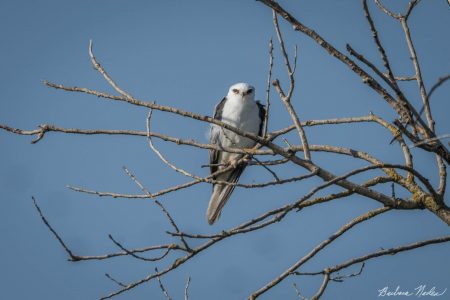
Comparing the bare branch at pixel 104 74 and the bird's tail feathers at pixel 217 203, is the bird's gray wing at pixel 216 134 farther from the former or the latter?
the bare branch at pixel 104 74

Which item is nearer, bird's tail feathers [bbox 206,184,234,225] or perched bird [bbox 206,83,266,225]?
bird's tail feathers [bbox 206,184,234,225]

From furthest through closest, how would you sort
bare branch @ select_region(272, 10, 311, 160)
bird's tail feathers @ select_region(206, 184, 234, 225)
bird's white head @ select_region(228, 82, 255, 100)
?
bird's white head @ select_region(228, 82, 255, 100) < bird's tail feathers @ select_region(206, 184, 234, 225) < bare branch @ select_region(272, 10, 311, 160)

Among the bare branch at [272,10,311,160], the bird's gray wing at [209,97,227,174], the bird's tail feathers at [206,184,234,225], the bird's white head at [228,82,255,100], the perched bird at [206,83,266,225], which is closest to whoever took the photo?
the bare branch at [272,10,311,160]

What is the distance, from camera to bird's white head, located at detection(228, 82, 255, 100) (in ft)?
27.7

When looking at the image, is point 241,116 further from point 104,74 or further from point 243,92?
point 104,74

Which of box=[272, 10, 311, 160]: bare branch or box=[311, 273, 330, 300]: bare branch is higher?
box=[272, 10, 311, 160]: bare branch

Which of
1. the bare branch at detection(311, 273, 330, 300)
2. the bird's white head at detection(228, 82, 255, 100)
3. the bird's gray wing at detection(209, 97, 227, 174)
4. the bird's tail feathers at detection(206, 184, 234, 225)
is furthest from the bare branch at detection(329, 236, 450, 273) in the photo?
the bird's white head at detection(228, 82, 255, 100)

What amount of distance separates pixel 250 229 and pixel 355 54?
1.15 meters

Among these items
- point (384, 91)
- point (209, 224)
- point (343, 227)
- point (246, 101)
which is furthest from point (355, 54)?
point (246, 101)

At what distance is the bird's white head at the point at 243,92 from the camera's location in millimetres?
8457

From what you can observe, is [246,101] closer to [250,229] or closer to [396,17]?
[396,17]

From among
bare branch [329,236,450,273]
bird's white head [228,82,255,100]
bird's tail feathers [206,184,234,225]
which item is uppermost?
bird's white head [228,82,255,100]

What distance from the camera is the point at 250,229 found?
345 centimetres

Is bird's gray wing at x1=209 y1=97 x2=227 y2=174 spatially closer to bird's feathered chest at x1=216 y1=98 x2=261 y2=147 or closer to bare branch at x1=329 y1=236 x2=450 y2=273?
bird's feathered chest at x1=216 y1=98 x2=261 y2=147
